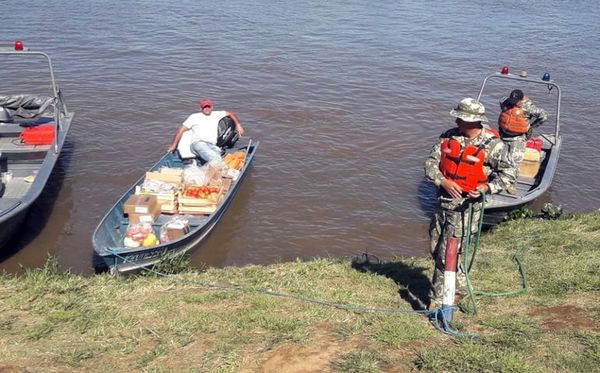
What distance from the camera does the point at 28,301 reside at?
273 inches

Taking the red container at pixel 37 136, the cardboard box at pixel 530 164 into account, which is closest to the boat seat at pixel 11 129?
the red container at pixel 37 136

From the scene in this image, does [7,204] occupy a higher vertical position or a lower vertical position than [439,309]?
lower

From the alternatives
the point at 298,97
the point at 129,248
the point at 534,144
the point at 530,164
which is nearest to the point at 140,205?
the point at 129,248

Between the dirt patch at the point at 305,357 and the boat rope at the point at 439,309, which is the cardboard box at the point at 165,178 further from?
the dirt patch at the point at 305,357

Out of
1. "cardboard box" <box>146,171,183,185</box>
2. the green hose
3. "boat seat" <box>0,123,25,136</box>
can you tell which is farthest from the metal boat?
the green hose

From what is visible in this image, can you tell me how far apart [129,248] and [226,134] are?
4.71 metres

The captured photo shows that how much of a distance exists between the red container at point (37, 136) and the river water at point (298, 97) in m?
1.10

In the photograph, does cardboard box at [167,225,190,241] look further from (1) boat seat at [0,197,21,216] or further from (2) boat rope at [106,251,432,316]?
(1) boat seat at [0,197,21,216]

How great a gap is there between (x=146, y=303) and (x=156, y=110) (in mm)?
11258

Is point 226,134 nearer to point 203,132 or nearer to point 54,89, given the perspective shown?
point 203,132

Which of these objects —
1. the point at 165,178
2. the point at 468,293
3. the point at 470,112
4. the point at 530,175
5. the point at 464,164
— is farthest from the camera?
the point at 530,175

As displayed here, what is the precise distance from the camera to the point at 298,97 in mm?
19094

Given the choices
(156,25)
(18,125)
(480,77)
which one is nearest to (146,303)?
(18,125)

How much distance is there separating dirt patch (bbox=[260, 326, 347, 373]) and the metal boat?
410cm
